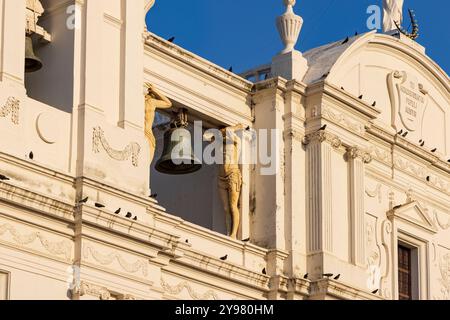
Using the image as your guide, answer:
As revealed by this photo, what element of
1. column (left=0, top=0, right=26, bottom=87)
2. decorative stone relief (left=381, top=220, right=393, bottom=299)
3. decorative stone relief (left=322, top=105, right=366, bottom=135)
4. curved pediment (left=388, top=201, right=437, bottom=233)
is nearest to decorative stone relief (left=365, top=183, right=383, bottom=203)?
curved pediment (left=388, top=201, right=437, bottom=233)

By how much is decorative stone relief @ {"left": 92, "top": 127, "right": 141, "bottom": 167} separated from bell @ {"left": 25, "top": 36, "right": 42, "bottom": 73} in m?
1.24

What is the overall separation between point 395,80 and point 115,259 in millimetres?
8532

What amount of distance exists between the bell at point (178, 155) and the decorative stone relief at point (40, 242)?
343cm

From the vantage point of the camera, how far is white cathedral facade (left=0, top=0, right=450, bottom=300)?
2484 cm

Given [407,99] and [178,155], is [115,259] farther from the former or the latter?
[407,99]

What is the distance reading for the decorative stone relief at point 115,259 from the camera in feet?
82.1

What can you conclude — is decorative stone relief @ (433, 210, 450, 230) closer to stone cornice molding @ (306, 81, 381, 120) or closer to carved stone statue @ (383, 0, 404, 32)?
stone cornice molding @ (306, 81, 381, 120)

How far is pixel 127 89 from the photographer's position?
86.8 ft

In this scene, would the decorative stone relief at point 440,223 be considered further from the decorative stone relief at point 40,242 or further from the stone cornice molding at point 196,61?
the decorative stone relief at point 40,242

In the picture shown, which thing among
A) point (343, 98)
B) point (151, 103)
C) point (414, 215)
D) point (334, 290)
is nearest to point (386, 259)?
point (414, 215)

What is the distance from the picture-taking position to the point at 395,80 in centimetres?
3212
